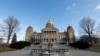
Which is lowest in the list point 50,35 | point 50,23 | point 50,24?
point 50,35

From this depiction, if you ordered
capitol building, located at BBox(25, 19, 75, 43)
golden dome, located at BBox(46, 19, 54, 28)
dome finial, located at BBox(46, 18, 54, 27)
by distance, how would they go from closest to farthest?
capitol building, located at BBox(25, 19, 75, 43) < golden dome, located at BBox(46, 19, 54, 28) < dome finial, located at BBox(46, 18, 54, 27)

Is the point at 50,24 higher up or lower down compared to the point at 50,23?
lower down

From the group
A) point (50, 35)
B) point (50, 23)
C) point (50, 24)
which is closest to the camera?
point (50, 35)

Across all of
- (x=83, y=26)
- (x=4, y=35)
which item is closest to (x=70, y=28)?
(x=83, y=26)

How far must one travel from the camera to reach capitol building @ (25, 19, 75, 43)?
3497 inches

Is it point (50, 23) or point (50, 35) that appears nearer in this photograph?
point (50, 35)

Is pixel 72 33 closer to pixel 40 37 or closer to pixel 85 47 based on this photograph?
pixel 40 37

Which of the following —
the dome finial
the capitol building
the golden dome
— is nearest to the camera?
the capitol building

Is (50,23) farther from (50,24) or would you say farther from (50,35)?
(50,35)

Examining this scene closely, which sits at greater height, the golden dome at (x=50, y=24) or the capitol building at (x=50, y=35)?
the golden dome at (x=50, y=24)

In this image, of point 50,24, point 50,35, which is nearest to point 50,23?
point 50,24

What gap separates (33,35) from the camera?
94938 mm

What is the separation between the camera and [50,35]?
89.1 m

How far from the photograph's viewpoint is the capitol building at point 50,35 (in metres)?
88.8
